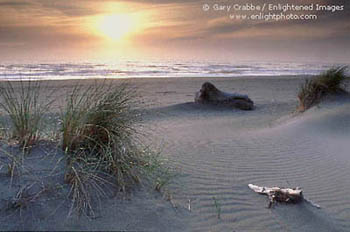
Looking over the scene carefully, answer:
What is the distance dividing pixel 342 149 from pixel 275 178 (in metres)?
2.20

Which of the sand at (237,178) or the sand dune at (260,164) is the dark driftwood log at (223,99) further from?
the sand at (237,178)

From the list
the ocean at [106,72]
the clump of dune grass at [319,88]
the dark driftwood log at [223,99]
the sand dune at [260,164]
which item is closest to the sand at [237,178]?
the sand dune at [260,164]

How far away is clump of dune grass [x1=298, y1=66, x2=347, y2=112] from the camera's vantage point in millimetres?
10031

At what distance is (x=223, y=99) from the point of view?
38.2 ft

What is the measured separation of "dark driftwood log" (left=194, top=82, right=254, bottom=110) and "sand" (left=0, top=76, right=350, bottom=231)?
5.49 feet

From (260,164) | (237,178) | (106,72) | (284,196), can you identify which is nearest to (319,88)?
(260,164)

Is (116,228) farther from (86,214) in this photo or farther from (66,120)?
(66,120)

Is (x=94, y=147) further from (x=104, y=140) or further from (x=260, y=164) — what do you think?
(x=260, y=164)

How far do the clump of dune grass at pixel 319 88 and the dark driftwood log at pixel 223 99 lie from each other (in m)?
1.72

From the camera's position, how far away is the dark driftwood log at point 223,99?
11539 millimetres

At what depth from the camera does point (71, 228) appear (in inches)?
124

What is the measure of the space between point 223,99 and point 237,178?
6829mm

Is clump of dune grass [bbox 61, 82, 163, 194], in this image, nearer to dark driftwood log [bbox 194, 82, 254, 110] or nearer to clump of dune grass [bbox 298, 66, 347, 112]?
clump of dune grass [bbox 298, 66, 347, 112]

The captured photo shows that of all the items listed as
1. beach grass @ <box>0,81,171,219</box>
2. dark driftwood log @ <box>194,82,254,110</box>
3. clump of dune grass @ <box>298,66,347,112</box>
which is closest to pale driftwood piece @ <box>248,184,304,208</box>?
beach grass @ <box>0,81,171,219</box>
